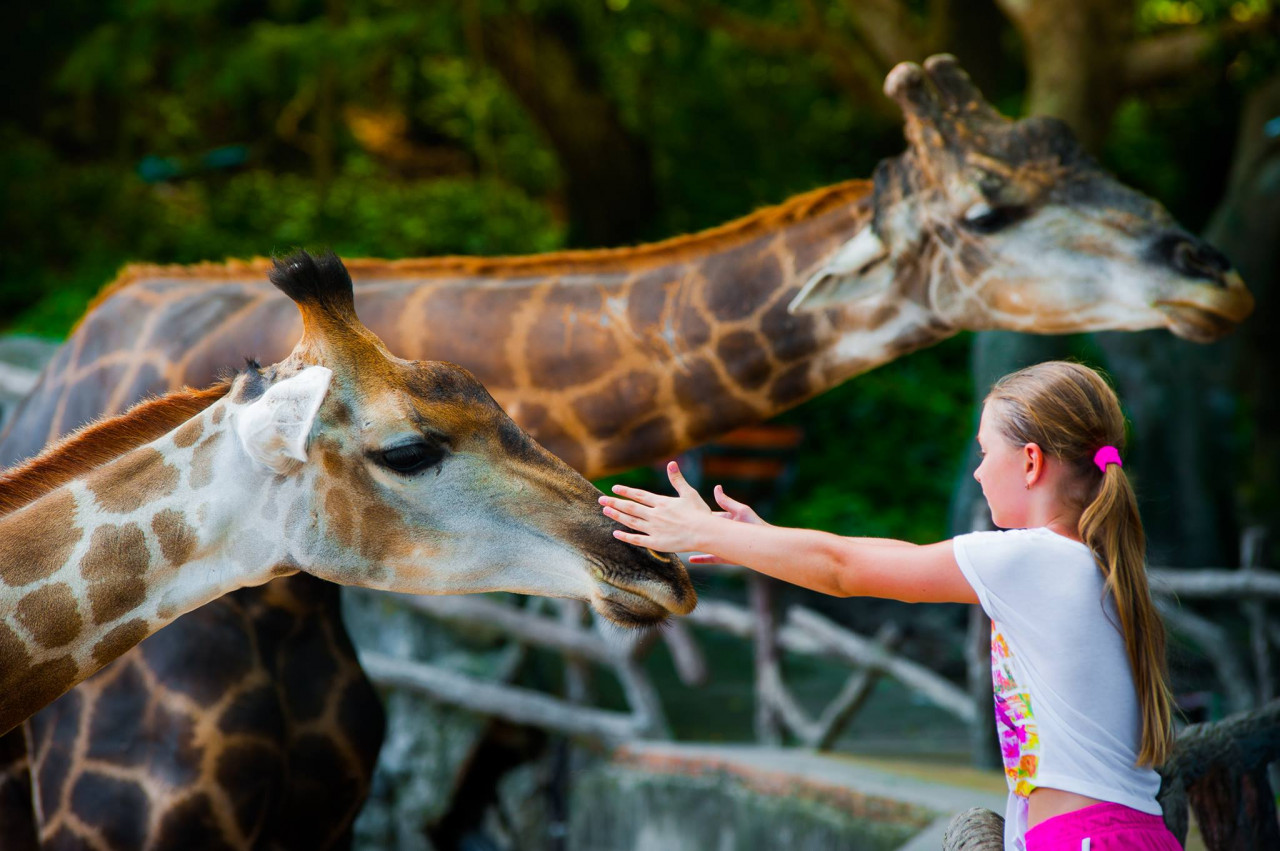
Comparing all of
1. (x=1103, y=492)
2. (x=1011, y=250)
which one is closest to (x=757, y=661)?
(x=1011, y=250)

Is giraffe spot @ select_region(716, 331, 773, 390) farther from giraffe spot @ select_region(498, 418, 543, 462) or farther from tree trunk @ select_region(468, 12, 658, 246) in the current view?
tree trunk @ select_region(468, 12, 658, 246)

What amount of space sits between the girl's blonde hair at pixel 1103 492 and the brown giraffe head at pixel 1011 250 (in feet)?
4.87

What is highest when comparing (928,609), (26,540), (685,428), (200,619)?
(26,540)

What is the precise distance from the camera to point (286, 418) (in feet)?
7.67

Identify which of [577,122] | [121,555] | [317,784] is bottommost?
[577,122]

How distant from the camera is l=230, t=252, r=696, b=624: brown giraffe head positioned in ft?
7.97

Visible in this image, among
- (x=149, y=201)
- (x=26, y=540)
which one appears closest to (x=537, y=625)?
(x=26, y=540)

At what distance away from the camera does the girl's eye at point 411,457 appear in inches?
96.3

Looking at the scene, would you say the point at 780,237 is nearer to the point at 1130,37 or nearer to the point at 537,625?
the point at 537,625

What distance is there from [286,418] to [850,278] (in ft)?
6.28

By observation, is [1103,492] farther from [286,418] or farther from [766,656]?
[766,656]

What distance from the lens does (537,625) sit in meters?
7.05

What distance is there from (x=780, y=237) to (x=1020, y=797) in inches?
81.7

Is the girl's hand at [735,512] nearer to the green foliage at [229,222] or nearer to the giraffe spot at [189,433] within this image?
the giraffe spot at [189,433]
